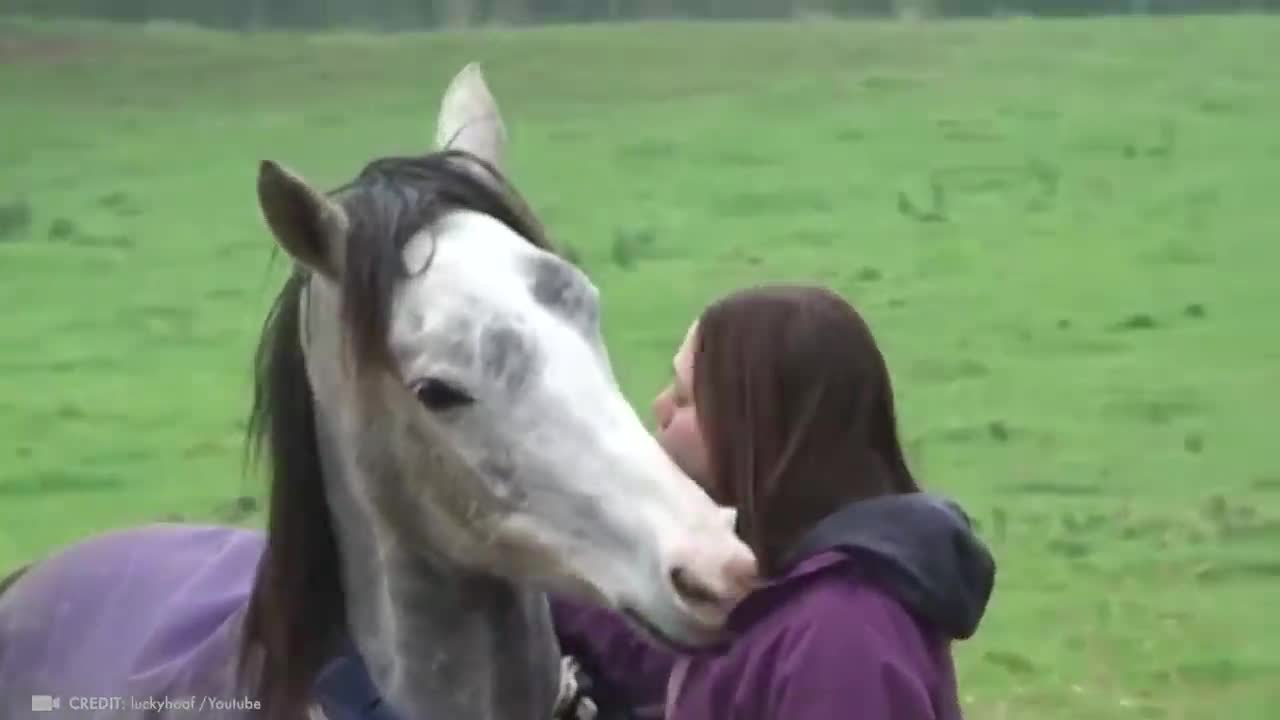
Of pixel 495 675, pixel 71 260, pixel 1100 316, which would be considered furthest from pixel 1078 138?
pixel 495 675

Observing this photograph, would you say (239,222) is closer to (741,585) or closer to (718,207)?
(718,207)

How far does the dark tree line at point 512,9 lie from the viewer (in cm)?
1245

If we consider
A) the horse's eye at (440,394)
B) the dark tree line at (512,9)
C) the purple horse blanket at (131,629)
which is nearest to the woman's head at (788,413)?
the horse's eye at (440,394)

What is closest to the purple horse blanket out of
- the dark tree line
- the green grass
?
the green grass

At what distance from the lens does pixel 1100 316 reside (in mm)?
7363

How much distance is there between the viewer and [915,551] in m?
1.81

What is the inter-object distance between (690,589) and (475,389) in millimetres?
258

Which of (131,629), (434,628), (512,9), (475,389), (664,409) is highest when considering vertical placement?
(475,389)

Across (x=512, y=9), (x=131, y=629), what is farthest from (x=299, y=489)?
(x=512, y=9)

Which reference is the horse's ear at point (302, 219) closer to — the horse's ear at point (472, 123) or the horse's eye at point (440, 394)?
the horse's eye at point (440, 394)

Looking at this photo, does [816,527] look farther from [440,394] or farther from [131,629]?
[131,629]

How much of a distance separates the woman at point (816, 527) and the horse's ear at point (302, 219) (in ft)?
1.10

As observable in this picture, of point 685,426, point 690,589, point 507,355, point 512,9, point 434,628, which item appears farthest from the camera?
point 512,9

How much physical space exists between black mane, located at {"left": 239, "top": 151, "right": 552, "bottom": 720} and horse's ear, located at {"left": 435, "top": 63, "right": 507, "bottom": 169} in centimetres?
10
